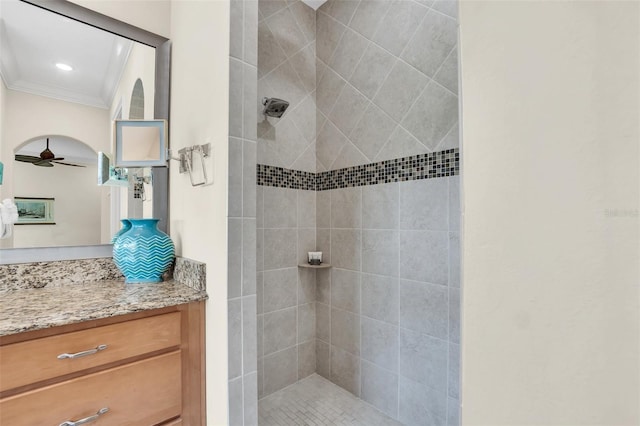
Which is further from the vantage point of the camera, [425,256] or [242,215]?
[425,256]

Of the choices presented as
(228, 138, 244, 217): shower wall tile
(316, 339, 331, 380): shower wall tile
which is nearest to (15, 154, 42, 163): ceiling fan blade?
(228, 138, 244, 217): shower wall tile

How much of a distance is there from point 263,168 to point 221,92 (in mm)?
814

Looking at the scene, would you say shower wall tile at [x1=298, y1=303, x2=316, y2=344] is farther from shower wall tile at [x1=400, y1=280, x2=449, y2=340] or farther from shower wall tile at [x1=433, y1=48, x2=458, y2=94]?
shower wall tile at [x1=433, y1=48, x2=458, y2=94]

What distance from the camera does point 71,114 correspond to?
1347mm

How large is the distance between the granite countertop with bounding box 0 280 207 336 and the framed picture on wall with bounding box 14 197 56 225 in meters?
0.29

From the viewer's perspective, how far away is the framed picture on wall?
122 centimetres

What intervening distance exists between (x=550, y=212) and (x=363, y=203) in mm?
1605

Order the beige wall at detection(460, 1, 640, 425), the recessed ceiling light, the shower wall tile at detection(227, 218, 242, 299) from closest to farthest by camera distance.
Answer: the beige wall at detection(460, 1, 640, 425), the shower wall tile at detection(227, 218, 242, 299), the recessed ceiling light

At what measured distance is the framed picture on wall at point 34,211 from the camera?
1.22 metres

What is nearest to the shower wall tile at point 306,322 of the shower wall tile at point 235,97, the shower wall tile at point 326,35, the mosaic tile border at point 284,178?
the mosaic tile border at point 284,178

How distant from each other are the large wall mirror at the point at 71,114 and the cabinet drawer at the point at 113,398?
25.3 inches

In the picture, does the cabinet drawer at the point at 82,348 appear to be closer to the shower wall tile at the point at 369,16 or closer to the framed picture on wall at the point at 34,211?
the framed picture on wall at the point at 34,211

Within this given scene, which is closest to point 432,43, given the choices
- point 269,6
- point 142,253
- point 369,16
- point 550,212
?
point 369,16

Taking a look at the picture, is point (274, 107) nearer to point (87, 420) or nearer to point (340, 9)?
point (340, 9)
